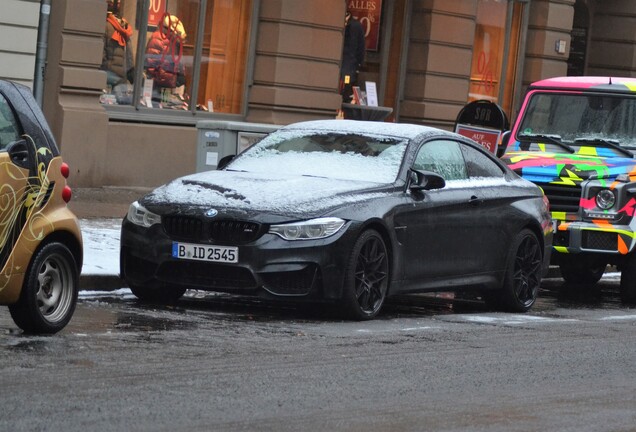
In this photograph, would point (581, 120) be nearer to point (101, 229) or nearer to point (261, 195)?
point (101, 229)

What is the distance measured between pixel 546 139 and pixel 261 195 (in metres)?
5.35

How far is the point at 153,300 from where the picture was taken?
38.2 ft

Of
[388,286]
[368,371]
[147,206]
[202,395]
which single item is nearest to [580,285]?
[388,286]

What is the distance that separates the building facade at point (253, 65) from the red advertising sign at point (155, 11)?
0.03 meters

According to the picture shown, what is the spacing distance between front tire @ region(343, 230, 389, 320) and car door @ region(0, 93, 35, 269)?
8.94 feet

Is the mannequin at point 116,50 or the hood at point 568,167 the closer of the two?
the hood at point 568,167

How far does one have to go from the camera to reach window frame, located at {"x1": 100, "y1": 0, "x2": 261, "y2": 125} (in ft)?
68.8

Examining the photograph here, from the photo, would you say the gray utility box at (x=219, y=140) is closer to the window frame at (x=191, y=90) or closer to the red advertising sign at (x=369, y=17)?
the window frame at (x=191, y=90)

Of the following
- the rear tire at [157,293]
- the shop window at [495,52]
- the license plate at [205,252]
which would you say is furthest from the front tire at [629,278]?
the shop window at [495,52]

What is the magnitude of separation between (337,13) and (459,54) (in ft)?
11.1

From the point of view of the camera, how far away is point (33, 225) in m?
9.19

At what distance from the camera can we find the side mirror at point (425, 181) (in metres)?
12.0

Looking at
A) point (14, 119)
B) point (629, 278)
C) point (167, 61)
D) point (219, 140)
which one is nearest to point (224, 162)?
point (219, 140)

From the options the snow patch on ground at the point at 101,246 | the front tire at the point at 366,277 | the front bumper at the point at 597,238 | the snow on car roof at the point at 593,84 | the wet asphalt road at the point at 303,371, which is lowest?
the wet asphalt road at the point at 303,371
